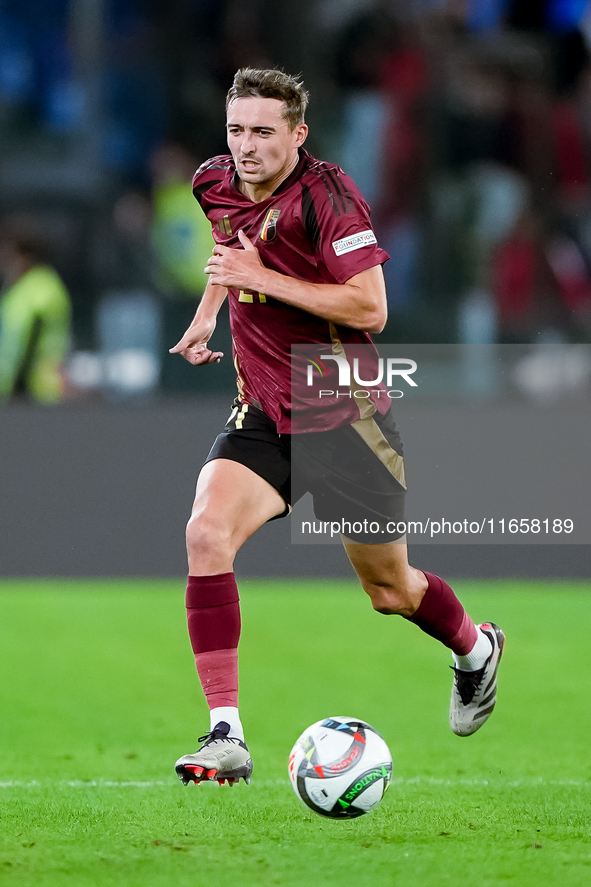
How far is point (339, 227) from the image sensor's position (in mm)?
3830

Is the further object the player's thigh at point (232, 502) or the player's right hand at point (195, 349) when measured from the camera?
the player's right hand at point (195, 349)

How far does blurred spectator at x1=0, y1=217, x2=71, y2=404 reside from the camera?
878 cm

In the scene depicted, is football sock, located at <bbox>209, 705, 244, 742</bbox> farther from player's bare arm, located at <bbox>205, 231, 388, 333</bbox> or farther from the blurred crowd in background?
the blurred crowd in background

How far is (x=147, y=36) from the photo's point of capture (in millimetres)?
9852

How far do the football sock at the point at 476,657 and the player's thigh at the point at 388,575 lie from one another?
43cm

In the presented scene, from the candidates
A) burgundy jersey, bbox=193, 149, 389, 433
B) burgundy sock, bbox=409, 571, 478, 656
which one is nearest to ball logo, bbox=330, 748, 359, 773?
burgundy sock, bbox=409, 571, 478, 656

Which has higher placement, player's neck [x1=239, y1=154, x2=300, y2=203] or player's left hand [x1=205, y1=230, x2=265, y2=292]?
player's neck [x1=239, y1=154, x2=300, y2=203]

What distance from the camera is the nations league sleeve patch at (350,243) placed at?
3.81 meters

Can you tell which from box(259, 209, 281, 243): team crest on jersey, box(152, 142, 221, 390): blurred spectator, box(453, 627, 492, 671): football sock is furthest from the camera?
box(152, 142, 221, 390): blurred spectator

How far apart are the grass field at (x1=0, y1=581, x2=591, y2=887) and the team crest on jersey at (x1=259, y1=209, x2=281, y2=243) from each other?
1.80 m

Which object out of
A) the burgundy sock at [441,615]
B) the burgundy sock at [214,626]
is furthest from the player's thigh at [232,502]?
the burgundy sock at [441,615]

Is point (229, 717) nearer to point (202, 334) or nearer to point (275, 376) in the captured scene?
point (275, 376)

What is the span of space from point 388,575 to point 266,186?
133 cm

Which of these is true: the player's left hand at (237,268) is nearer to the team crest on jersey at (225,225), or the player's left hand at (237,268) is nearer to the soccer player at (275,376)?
the soccer player at (275,376)
